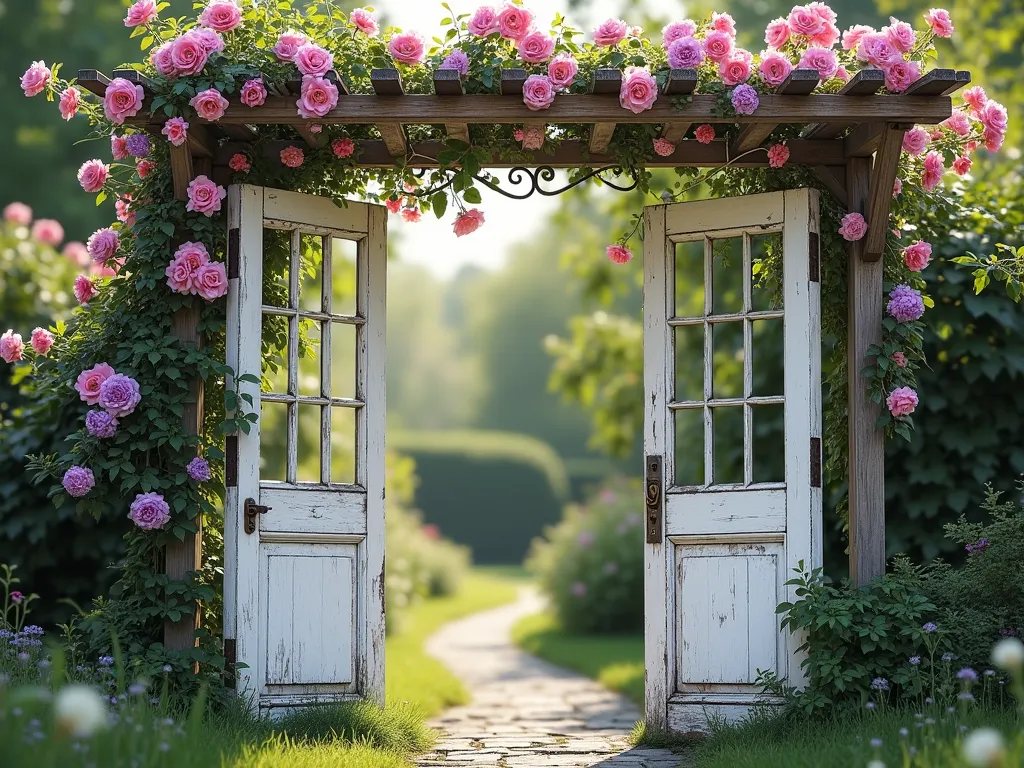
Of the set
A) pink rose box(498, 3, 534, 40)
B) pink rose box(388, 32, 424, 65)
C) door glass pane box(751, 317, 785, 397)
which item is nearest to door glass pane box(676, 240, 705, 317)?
door glass pane box(751, 317, 785, 397)

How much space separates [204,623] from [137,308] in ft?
4.51

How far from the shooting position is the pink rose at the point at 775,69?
463cm

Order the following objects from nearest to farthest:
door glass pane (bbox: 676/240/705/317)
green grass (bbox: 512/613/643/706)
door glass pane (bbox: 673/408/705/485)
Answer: green grass (bbox: 512/613/643/706) < door glass pane (bbox: 673/408/705/485) < door glass pane (bbox: 676/240/705/317)

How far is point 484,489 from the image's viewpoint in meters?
22.2

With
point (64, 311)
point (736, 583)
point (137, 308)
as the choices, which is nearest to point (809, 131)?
point (736, 583)

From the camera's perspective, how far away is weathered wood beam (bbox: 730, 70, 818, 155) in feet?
14.9

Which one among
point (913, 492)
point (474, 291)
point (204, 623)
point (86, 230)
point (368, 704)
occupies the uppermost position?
point (474, 291)

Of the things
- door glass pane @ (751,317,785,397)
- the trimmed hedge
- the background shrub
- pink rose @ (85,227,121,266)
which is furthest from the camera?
the trimmed hedge

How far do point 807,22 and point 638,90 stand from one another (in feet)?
2.76

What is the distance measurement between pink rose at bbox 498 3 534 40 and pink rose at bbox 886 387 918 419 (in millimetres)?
2103

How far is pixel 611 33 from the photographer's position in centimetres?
467

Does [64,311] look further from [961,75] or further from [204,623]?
[961,75]

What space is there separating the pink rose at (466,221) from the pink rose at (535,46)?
89cm

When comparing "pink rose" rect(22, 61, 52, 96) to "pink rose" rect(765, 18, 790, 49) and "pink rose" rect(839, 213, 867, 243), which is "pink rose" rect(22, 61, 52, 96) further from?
"pink rose" rect(839, 213, 867, 243)
